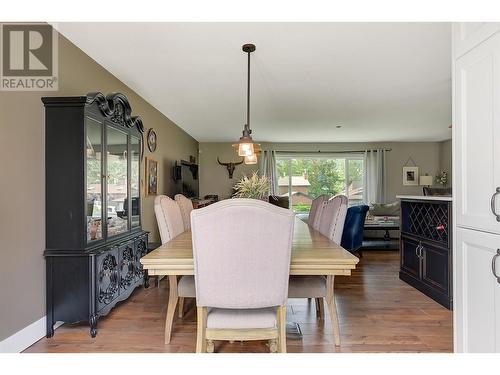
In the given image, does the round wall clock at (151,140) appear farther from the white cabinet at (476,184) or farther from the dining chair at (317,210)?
the white cabinet at (476,184)

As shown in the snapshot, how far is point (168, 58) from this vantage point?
279 cm

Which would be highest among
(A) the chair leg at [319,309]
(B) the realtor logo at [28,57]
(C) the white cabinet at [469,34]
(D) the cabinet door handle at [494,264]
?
(B) the realtor logo at [28,57]

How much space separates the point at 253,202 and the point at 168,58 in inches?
78.0

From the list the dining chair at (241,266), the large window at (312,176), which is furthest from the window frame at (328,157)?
the dining chair at (241,266)

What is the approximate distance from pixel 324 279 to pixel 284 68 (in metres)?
2.05

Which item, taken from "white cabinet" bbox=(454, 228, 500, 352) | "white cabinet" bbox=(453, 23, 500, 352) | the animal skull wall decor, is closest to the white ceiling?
"white cabinet" bbox=(453, 23, 500, 352)

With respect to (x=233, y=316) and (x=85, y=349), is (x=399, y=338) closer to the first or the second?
(x=233, y=316)

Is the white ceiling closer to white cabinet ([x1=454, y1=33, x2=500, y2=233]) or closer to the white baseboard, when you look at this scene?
white cabinet ([x1=454, y1=33, x2=500, y2=233])

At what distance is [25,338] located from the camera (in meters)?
2.04

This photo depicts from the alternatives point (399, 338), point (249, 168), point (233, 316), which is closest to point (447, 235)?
point (399, 338)

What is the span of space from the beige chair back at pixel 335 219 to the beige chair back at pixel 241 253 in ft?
2.86

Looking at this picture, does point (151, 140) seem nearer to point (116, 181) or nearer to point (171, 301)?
point (116, 181)

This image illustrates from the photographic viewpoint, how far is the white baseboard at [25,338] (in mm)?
1921

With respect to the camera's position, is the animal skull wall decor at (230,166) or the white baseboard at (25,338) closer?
the white baseboard at (25,338)
